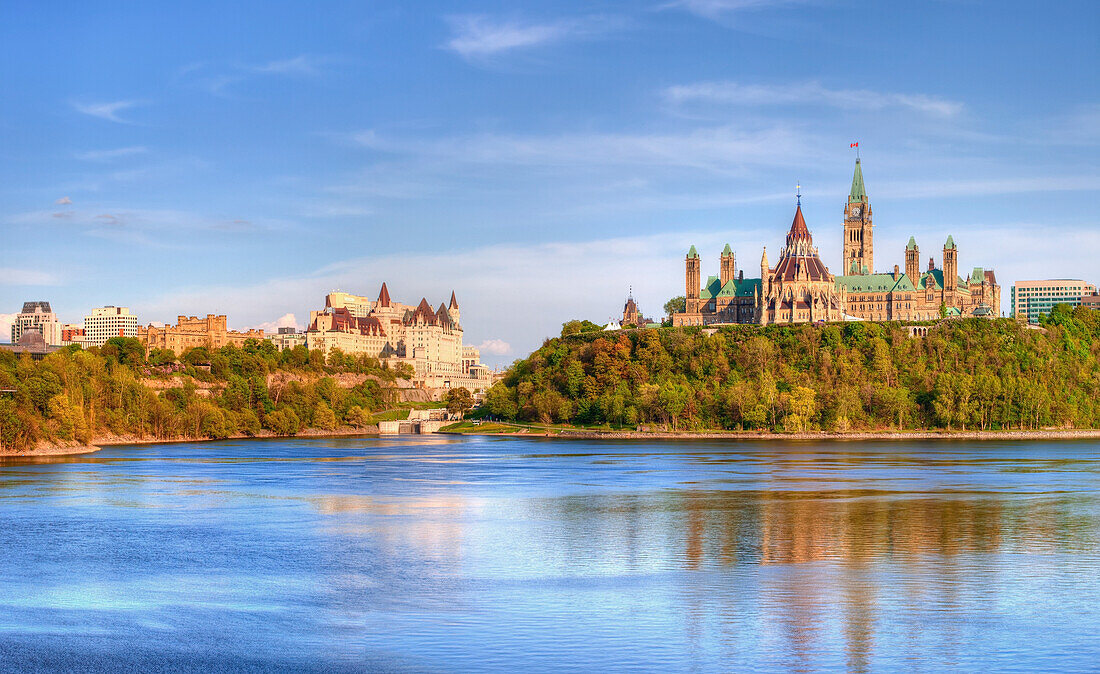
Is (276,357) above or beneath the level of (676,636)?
above

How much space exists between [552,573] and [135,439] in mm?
101640

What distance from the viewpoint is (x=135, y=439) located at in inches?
5059

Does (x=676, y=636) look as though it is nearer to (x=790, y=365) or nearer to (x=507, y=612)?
(x=507, y=612)

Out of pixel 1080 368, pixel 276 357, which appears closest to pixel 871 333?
pixel 1080 368

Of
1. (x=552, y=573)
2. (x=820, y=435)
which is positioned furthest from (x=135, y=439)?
(x=552, y=573)

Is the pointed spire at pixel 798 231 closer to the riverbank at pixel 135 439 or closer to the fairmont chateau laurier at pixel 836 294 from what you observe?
the fairmont chateau laurier at pixel 836 294

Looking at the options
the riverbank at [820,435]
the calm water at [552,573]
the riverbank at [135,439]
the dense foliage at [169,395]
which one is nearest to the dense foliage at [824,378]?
the riverbank at [820,435]

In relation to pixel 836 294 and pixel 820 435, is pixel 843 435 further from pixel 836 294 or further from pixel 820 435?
pixel 836 294

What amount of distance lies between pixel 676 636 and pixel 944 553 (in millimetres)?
17372

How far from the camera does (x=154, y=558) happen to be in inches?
1665

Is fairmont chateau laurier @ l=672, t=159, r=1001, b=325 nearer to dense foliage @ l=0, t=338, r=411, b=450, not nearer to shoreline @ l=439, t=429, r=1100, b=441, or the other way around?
shoreline @ l=439, t=429, r=1100, b=441

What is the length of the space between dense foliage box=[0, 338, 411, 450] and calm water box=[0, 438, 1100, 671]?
27011 mm

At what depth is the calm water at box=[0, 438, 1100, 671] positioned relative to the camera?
2755cm

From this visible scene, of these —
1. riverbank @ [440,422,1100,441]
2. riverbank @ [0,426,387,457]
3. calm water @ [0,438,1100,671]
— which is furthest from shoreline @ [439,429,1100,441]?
calm water @ [0,438,1100,671]
